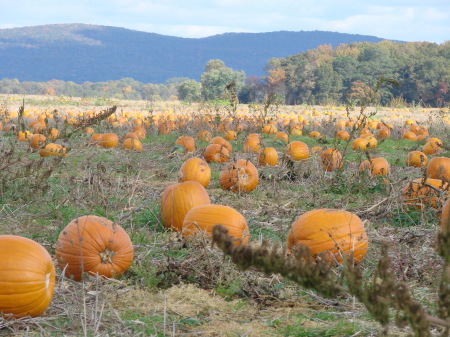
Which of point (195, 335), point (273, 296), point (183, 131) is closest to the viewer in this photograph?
point (195, 335)

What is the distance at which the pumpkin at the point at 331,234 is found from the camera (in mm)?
3654

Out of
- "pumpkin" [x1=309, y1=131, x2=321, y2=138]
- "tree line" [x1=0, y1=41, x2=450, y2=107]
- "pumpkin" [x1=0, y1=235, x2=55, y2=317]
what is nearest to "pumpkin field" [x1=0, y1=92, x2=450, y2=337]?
"pumpkin" [x1=0, y1=235, x2=55, y2=317]

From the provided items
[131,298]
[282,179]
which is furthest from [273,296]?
[282,179]

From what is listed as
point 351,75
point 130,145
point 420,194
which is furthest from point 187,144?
point 351,75

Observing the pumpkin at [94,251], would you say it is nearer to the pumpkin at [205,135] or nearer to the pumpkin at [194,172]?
the pumpkin at [194,172]

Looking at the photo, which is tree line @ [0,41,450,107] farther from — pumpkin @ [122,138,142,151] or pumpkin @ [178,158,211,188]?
pumpkin @ [178,158,211,188]

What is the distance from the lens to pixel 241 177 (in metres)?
6.41

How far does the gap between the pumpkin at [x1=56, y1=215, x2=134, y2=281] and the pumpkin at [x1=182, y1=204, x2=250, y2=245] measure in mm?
631

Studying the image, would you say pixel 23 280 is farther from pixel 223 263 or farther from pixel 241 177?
pixel 241 177

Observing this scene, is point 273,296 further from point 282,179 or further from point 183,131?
point 183,131

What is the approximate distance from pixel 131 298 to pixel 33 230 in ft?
5.84

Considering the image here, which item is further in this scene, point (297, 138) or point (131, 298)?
point (297, 138)

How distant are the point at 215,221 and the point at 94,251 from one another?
1026 mm

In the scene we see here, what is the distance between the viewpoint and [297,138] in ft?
44.5
